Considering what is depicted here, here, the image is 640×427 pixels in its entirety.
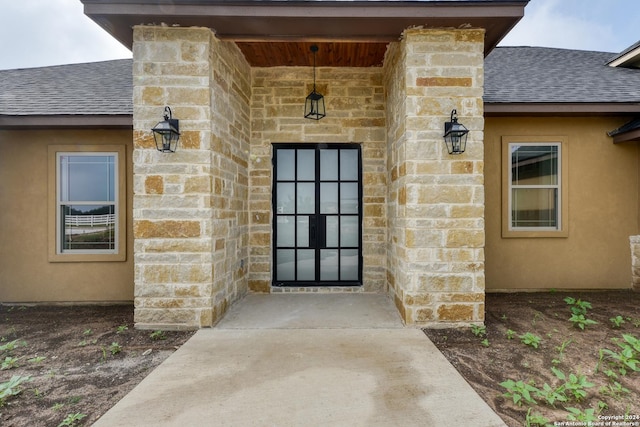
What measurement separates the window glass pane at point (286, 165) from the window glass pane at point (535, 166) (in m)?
3.48

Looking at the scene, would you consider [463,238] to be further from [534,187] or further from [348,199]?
[534,187]

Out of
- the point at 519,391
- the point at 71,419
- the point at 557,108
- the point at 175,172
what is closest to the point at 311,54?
the point at 175,172

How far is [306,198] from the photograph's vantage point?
208 inches

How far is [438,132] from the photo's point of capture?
369 cm

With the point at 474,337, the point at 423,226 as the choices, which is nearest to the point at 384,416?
the point at 474,337

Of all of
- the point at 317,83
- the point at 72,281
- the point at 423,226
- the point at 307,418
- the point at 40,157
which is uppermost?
the point at 317,83

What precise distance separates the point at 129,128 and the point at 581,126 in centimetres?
685

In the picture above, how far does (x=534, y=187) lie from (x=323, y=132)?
345 cm

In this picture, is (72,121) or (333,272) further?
(333,272)

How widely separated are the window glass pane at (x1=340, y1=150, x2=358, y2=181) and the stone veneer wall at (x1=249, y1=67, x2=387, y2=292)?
188 millimetres

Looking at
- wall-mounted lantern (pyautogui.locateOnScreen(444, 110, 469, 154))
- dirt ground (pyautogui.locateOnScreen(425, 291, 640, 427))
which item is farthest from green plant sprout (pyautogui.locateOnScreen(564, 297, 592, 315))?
wall-mounted lantern (pyautogui.locateOnScreen(444, 110, 469, 154))

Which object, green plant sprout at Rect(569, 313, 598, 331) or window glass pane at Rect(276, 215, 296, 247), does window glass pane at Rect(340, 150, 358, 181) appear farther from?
green plant sprout at Rect(569, 313, 598, 331)

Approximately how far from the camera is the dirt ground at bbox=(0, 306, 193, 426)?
233cm

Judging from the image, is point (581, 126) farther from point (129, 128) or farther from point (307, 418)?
point (129, 128)
